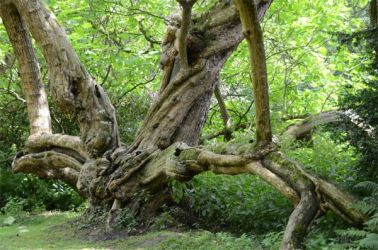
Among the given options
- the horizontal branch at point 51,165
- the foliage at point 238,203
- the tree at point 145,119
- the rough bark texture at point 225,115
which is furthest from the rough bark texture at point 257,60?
the rough bark texture at point 225,115

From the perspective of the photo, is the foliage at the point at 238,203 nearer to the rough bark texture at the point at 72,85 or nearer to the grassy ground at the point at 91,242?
the grassy ground at the point at 91,242

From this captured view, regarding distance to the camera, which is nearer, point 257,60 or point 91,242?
point 257,60

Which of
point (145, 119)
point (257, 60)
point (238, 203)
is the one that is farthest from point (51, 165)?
point (257, 60)

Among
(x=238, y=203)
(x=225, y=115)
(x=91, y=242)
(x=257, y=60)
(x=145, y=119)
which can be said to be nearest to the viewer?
(x=257, y=60)

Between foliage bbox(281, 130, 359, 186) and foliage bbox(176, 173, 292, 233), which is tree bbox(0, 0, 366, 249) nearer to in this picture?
foliage bbox(176, 173, 292, 233)

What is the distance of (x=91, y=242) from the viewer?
6.78m

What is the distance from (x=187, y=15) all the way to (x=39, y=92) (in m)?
4.74

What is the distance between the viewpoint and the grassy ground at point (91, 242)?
18.3 feet

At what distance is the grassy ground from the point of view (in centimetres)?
557

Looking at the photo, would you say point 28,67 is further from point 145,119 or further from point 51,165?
point 145,119

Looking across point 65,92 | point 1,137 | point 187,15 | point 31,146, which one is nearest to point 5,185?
point 1,137

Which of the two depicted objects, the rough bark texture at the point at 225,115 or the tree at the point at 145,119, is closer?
the tree at the point at 145,119

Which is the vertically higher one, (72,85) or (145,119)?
(72,85)

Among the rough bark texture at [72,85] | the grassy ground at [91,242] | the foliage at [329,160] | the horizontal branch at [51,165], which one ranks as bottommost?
the grassy ground at [91,242]
